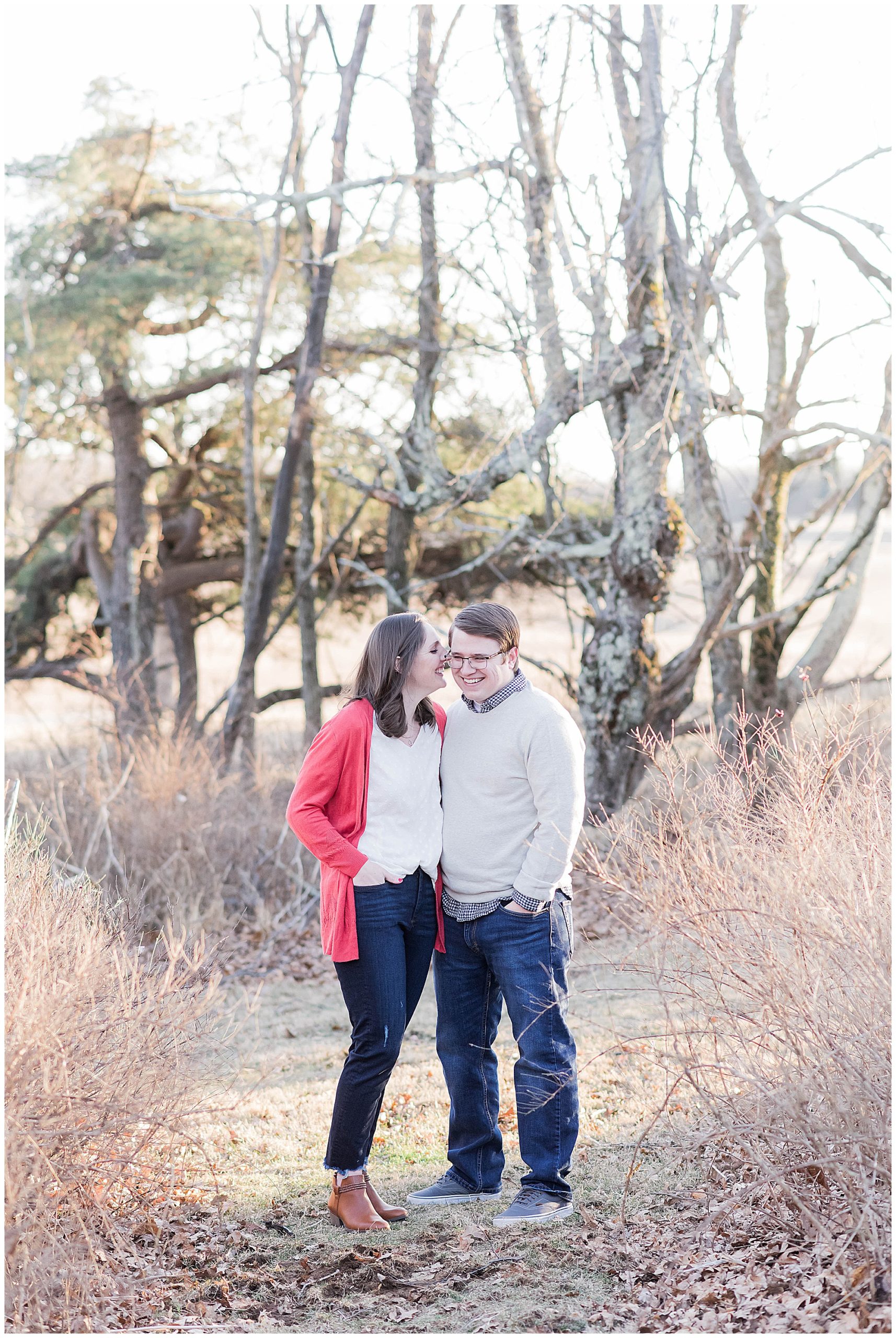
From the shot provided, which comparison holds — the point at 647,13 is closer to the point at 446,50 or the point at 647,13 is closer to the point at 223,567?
the point at 446,50

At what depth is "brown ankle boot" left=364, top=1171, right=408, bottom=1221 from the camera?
13.1ft

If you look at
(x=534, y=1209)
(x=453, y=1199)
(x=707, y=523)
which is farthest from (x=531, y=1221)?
(x=707, y=523)

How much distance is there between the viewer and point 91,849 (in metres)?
8.41

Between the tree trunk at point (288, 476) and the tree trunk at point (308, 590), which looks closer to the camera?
the tree trunk at point (288, 476)

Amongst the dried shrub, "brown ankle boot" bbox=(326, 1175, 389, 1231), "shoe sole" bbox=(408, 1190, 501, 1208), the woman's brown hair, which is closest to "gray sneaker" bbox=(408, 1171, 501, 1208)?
"shoe sole" bbox=(408, 1190, 501, 1208)

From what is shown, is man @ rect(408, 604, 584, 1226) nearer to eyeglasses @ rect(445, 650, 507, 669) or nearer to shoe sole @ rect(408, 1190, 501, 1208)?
eyeglasses @ rect(445, 650, 507, 669)

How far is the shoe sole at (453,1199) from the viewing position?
161 inches

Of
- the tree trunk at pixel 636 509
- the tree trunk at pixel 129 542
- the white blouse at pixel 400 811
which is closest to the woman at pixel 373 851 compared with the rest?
the white blouse at pixel 400 811

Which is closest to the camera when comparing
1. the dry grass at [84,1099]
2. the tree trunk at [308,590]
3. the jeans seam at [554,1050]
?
the dry grass at [84,1099]

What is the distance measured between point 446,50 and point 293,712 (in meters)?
21.6

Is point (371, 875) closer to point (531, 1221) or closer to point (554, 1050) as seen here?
point (554, 1050)

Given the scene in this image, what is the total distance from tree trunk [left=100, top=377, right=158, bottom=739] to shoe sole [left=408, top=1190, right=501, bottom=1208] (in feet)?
37.9

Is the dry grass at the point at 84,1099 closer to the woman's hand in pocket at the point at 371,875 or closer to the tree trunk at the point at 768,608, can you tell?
the woman's hand in pocket at the point at 371,875

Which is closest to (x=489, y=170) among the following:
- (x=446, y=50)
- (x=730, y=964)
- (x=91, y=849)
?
(x=446, y=50)
